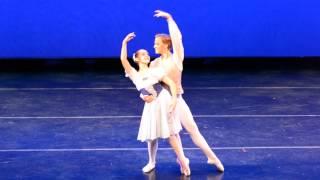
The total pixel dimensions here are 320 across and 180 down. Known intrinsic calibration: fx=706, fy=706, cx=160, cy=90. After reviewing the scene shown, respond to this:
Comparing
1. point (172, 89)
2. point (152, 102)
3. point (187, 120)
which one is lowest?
point (187, 120)

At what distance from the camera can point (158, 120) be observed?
3922 millimetres

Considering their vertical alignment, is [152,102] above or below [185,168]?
above

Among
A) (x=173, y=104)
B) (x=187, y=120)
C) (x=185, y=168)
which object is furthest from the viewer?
(x=185, y=168)

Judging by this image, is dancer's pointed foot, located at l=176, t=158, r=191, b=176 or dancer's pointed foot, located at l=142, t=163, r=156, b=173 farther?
dancer's pointed foot, located at l=142, t=163, r=156, b=173

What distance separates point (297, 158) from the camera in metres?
4.54

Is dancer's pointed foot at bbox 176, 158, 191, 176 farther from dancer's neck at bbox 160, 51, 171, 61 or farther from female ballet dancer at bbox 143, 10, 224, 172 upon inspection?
dancer's neck at bbox 160, 51, 171, 61

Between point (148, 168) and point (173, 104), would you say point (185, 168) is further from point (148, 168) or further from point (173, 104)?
point (173, 104)

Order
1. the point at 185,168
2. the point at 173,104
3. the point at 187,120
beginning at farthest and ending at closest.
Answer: the point at 185,168 < the point at 187,120 < the point at 173,104

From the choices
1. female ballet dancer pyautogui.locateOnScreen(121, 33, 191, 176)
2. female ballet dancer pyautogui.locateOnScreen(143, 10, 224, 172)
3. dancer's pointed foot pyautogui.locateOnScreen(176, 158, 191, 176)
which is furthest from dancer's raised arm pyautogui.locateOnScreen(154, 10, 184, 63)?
dancer's pointed foot pyautogui.locateOnScreen(176, 158, 191, 176)

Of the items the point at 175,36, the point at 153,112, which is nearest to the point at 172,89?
the point at 153,112

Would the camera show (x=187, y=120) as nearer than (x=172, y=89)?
No

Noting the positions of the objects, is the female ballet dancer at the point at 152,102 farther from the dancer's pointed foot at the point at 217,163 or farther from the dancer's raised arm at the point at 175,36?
the dancer's pointed foot at the point at 217,163

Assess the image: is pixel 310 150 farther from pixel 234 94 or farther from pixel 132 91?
pixel 132 91

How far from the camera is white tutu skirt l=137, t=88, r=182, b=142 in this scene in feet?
12.8
